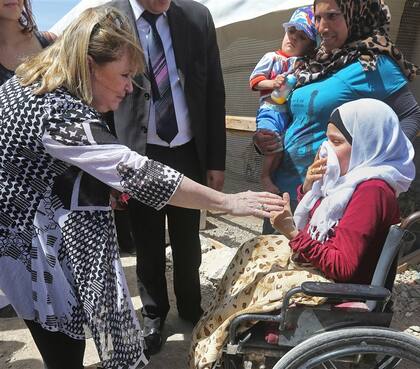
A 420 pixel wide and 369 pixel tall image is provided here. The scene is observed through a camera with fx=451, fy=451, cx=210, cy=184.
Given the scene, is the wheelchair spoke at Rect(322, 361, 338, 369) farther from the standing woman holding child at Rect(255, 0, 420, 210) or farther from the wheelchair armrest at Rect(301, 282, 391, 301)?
the standing woman holding child at Rect(255, 0, 420, 210)

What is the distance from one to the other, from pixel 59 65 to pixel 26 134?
25 cm

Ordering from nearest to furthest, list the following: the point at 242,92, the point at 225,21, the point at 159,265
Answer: the point at 159,265
the point at 225,21
the point at 242,92

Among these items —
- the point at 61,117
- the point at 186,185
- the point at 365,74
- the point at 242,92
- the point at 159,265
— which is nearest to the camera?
the point at 61,117

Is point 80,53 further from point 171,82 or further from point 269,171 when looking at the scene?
point 269,171

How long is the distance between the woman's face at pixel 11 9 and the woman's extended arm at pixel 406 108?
1815mm

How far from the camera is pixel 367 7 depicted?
2.02m

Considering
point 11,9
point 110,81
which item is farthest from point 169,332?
point 11,9

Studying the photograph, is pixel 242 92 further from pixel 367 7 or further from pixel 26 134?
pixel 26 134

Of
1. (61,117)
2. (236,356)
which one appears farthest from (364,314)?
(61,117)

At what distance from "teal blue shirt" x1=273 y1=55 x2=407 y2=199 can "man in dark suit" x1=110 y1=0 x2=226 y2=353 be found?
0.40 meters

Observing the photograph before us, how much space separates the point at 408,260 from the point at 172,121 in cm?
227

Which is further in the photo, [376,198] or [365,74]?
[365,74]

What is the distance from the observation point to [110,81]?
150cm

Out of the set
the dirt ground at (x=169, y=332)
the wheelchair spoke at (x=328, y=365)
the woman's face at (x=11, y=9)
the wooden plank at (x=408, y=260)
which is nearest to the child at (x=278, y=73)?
the wheelchair spoke at (x=328, y=365)
